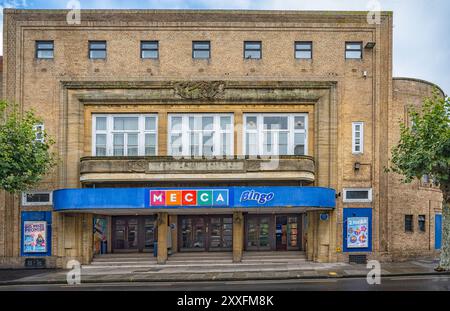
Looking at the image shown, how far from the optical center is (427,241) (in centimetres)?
2436

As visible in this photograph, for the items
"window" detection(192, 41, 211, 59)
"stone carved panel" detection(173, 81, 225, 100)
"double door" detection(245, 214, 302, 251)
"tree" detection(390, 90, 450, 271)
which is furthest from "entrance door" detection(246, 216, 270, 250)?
"window" detection(192, 41, 211, 59)

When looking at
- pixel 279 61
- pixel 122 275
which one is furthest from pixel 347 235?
pixel 122 275

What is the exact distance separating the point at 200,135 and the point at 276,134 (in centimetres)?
479

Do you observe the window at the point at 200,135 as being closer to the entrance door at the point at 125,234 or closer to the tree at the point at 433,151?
the entrance door at the point at 125,234

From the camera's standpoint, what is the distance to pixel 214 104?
22906 millimetres

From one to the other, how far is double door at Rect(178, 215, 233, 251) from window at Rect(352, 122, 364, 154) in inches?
367

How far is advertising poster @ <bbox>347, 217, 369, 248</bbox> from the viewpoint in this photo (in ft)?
73.1

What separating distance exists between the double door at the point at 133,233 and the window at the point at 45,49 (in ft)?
37.6

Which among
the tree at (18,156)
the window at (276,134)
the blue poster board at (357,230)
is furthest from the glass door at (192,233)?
the tree at (18,156)

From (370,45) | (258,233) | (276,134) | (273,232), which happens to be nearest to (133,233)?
(258,233)

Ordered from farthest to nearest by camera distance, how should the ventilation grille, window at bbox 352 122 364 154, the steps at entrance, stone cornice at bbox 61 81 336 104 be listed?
window at bbox 352 122 364 154
stone cornice at bbox 61 81 336 104
the ventilation grille
the steps at entrance

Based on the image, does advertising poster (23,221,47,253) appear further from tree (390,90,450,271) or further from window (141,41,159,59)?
tree (390,90,450,271)

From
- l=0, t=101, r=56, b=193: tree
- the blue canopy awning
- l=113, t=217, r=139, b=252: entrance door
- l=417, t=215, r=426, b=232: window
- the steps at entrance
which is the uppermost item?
l=0, t=101, r=56, b=193: tree

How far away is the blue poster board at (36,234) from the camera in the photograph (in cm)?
2198
